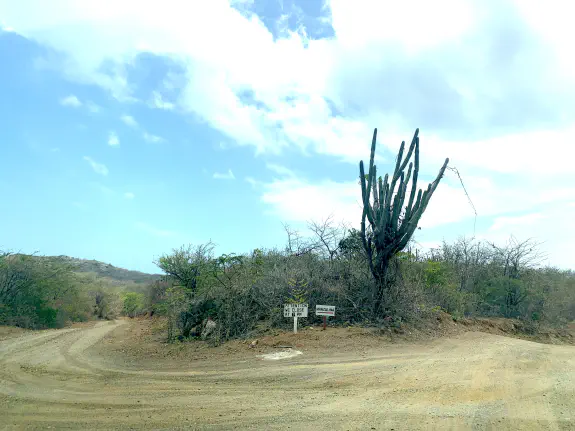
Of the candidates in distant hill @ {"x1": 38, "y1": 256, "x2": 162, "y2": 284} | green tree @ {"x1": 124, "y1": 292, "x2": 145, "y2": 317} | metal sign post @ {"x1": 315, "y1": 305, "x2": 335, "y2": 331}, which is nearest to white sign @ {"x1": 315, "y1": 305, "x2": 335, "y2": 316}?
metal sign post @ {"x1": 315, "y1": 305, "x2": 335, "y2": 331}

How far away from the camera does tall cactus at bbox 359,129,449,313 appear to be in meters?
17.0

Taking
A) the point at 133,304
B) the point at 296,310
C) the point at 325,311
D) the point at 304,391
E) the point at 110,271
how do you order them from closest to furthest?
the point at 304,391, the point at 296,310, the point at 325,311, the point at 133,304, the point at 110,271

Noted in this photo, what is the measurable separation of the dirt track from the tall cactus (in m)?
4.49

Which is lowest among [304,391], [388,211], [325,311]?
[304,391]

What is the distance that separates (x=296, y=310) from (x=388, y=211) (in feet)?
17.1

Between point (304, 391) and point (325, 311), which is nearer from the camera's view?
point (304, 391)

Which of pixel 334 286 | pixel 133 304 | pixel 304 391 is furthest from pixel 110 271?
pixel 304 391

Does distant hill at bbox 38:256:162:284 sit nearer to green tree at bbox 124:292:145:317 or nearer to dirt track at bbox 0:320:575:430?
green tree at bbox 124:292:145:317

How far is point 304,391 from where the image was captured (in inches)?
348

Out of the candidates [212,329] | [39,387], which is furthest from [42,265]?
[39,387]

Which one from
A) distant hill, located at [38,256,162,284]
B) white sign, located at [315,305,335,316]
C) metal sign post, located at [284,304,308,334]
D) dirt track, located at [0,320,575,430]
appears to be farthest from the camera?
distant hill, located at [38,256,162,284]

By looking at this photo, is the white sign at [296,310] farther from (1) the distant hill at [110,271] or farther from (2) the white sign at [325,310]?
(1) the distant hill at [110,271]

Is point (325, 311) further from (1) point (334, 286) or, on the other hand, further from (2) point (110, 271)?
(2) point (110, 271)

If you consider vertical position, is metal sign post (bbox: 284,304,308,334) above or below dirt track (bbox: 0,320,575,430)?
above
